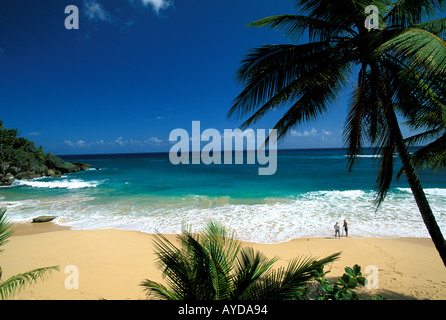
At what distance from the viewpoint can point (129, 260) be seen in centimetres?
741

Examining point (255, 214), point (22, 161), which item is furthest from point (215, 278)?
point (22, 161)

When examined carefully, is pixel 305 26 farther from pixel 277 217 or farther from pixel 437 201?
pixel 437 201

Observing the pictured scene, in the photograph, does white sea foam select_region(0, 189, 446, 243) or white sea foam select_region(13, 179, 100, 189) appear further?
white sea foam select_region(13, 179, 100, 189)

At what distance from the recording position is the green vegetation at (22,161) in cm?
3144

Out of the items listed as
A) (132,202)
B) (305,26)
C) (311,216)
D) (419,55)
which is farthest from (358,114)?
(132,202)

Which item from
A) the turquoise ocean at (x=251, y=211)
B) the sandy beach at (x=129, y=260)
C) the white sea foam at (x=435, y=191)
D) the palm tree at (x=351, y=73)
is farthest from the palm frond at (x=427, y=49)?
the white sea foam at (x=435, y=191)

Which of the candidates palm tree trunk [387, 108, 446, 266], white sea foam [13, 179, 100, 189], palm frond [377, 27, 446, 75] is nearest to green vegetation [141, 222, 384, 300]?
palm frond [377, 27, 446, 75]

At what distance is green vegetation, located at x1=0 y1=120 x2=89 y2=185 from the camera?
103 ft

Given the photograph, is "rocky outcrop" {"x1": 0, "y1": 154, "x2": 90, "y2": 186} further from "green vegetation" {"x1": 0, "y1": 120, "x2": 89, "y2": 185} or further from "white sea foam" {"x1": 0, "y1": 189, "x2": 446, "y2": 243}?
"white sea foam" {"x1": 0, "y1": 189, "x2": 446, "y2": 243}

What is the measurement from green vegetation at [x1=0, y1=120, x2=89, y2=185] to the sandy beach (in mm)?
27725

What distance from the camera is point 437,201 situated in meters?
14.9

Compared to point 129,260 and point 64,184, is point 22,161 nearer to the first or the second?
point 64,184
